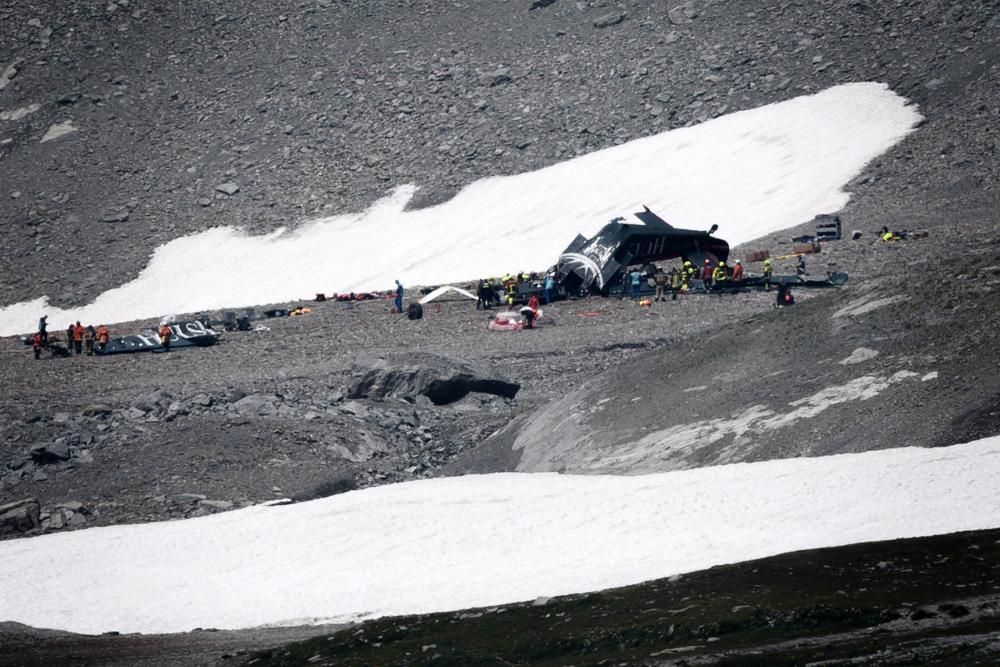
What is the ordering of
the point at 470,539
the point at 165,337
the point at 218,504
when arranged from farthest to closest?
the point at 165,337, the point at 218,504, the point at 470,539

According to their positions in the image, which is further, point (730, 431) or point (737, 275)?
point (737, 275)

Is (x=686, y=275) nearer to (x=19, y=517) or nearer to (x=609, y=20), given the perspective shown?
(x=19, y=517)

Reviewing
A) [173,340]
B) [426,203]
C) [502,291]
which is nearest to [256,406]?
[173,340]

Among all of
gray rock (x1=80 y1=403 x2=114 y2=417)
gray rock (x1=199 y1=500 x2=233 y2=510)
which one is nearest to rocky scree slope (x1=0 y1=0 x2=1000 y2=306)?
gray rock (x1=80 y1=403 x2=114 y2=417)

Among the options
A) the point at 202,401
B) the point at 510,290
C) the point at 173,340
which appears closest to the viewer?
the point at 202,401

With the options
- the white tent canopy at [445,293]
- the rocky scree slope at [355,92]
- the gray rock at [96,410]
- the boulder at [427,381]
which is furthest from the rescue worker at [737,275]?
the gray rock at [96,410]

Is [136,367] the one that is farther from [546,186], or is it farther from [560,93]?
[560,93]

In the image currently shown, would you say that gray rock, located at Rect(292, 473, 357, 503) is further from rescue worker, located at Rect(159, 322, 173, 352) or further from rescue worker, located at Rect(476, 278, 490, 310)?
rescue worker, located at Rect(476, 278, 490, 310)

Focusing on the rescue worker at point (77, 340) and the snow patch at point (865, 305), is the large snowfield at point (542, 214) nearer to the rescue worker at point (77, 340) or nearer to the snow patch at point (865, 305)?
the rescue worker at point (77, 340)

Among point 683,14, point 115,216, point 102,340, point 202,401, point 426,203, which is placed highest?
point 683,14
